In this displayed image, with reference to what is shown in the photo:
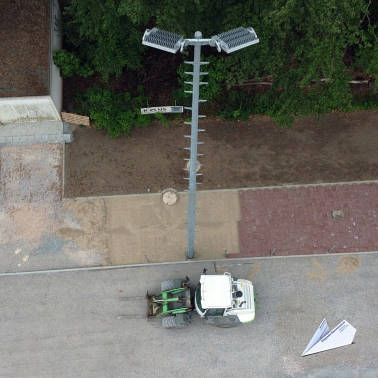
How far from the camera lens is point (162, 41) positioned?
7887 mm

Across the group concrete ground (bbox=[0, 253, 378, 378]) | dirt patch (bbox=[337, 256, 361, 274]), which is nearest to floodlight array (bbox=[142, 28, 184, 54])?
concrete ground (bbox=[0, 253, 378, 378])

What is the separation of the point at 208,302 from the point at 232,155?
19.8ft

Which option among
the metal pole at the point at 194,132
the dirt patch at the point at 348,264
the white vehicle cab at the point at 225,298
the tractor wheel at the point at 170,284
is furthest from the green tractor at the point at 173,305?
the dirt patch at the point at 348,264

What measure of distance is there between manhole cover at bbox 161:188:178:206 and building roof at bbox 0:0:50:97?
5.73m

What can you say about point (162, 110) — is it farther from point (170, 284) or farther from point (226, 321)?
point (226, 321)

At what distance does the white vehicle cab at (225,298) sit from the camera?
11.3m

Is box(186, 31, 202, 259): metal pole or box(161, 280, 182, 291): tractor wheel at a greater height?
box(186, 31, 202, 259): metal pole

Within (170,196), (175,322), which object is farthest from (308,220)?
(175,322)

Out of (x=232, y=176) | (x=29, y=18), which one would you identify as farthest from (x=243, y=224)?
(x=29, y=18)

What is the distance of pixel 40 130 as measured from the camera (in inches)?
590

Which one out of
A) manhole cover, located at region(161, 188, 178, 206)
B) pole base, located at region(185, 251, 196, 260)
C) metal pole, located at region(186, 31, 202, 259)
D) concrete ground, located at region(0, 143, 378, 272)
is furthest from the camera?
manhole cover, located at region(161, 188, 178, 206)

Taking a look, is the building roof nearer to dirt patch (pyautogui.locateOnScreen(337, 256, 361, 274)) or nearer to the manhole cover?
the manhole cover

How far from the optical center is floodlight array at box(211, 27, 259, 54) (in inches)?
307

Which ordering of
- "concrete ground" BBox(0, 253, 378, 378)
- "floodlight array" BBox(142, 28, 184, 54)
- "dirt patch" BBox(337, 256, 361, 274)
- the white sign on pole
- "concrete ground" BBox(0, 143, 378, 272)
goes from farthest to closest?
the white sign on pole < "concrete ground" BBox(0, 143, 378, 272) < "dirt patch" BBox(337, 256, 361, 274) < "concrete ground" BBox(0, 253, 378, 378) < "floodlight array" BBox(142, 28, 184, 54)
